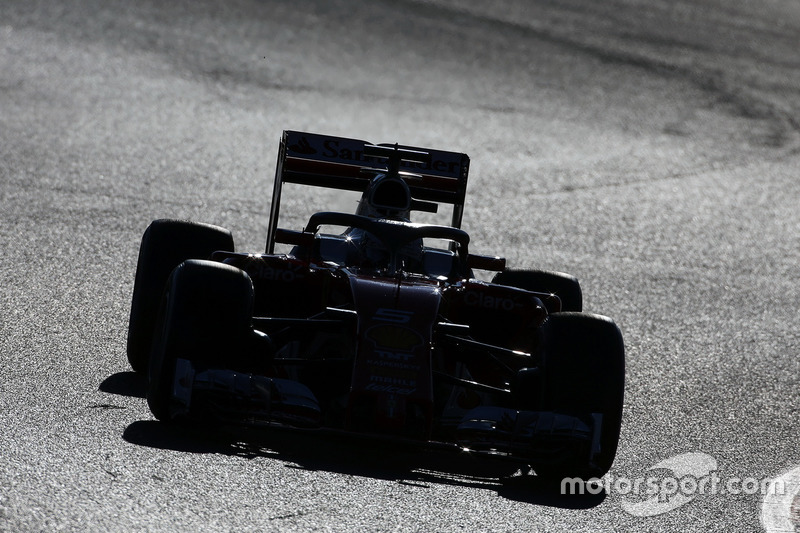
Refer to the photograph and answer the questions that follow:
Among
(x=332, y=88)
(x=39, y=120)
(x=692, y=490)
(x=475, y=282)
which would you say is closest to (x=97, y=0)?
(x=332, y=88)

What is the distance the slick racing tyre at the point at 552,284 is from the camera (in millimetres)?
8125

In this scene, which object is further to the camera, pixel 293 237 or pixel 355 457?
pixel 293 237

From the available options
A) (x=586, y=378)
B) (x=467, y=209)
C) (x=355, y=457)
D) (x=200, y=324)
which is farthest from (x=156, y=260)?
(x=467, y=209)

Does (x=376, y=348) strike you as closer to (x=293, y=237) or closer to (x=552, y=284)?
(x=293, y=237)

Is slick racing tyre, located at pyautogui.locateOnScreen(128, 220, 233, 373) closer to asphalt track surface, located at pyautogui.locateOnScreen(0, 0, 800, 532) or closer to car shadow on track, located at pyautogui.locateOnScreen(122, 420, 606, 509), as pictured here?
asphalt track surface, located at pyautogui.locateOnScreen(0, 0, 800, 532)

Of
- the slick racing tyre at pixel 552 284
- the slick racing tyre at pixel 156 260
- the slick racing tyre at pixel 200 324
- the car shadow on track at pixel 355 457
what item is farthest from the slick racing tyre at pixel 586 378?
the slick racing tyre at pixel 156 260

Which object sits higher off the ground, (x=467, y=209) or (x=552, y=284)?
(x=467, y=209)

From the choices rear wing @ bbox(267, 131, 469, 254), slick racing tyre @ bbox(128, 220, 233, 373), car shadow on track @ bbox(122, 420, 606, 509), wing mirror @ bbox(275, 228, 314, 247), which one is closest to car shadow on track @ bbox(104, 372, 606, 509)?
car shadow on track @ bbox(122, 420, 606, 509)

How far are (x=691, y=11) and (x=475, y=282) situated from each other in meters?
19.5

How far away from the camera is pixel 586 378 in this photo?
6.12 metres

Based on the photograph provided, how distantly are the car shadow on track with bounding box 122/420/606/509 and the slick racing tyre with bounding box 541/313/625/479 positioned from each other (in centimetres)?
20

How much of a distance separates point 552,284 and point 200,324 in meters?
2.77

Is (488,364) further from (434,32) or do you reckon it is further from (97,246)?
(434,32)

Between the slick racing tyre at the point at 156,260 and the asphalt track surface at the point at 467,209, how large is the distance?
0.19 m
